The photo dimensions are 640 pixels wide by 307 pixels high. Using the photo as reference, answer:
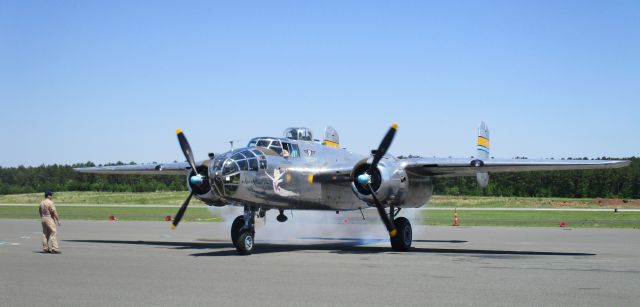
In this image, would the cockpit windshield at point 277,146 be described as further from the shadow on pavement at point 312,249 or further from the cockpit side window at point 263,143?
the shadow on pavement at point 312,249

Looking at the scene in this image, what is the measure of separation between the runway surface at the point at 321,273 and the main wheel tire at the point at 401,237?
37 cm

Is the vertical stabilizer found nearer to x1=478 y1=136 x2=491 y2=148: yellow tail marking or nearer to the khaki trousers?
x1=478 y1=136 x2=491 y2=148: yellow tail marking

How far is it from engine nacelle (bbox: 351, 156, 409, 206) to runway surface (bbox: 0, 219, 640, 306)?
1828 millimetres

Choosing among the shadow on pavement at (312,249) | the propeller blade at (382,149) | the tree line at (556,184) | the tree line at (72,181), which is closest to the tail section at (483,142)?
the shadow on pavement at (312,249)

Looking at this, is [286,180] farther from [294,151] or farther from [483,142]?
[483,142]

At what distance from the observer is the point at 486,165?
24672mm

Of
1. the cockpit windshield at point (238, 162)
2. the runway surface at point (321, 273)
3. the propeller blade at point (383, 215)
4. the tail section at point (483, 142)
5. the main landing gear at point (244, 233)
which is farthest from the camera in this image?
the tail section at point (483, 142)

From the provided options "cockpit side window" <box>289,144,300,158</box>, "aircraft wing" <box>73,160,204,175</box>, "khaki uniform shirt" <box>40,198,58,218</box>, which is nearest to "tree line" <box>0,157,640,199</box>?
"aircraft wing" <box>73,160,204,175</box>

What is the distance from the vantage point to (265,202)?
75.5 feet

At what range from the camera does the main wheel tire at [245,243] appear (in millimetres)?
21922

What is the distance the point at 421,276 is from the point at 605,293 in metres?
3.98

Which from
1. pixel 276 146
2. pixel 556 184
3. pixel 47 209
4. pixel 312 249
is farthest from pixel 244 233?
pixel 556 184

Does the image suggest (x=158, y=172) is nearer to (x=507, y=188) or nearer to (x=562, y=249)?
(x=562, y=249)

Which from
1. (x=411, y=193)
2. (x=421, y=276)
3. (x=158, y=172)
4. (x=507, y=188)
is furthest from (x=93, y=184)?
(x=421, y=276)
